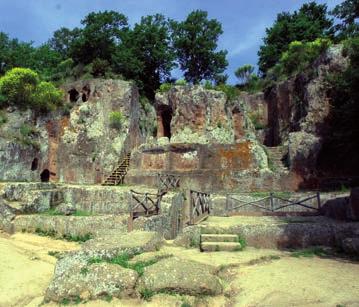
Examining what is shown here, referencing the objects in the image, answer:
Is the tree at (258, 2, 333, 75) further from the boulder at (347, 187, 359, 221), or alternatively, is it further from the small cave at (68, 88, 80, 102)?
the boulder at (347, 187, 359, 221)

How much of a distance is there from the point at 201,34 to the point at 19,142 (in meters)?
27.5

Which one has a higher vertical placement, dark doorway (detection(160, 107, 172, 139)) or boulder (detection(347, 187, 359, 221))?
dark doorway (detection(160, 107, 172, 139))

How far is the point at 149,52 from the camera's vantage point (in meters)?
40.2

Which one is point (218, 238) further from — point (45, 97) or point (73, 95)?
point (73, 95)

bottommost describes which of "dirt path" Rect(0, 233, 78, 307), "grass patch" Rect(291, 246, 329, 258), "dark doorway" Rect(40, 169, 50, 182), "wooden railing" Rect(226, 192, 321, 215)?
"dirt path" Rect(0, 233, 78, 307)

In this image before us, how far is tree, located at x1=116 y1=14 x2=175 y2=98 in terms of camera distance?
3947cm

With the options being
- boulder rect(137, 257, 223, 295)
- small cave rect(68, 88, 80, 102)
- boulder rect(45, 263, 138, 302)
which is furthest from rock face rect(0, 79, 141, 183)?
boulder rect(137, 257, 223, 295)

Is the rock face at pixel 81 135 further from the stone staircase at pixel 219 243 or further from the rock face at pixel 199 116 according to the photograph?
the stone staircase at pixel 219 243

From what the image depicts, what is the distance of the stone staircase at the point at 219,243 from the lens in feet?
33.8

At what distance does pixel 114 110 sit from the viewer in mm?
28984

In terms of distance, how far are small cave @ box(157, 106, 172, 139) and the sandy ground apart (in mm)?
19082

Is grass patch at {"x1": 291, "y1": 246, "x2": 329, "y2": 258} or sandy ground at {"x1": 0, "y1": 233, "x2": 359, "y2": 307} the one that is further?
grass patch at {"x1": 291, "y1": 246, "x2": 329, "y2": 258}

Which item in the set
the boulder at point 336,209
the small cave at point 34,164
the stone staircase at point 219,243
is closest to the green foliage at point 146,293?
the stone staircase at point 219,243

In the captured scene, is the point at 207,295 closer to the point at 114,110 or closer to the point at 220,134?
the point at 220,134
